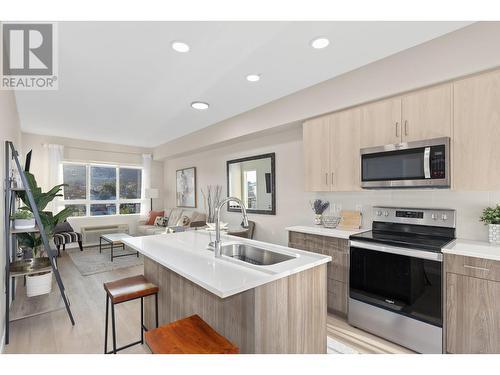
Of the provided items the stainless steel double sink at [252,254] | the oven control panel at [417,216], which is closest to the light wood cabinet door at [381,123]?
the oven control panel at [417,216]

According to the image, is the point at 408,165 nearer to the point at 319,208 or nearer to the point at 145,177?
the point at 319,208

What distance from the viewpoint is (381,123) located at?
8.04ft

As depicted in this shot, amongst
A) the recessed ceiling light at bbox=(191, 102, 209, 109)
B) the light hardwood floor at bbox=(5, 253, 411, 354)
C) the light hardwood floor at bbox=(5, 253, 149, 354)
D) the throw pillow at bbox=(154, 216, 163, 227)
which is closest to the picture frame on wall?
the throw pillow at bbox=(154, 216, 163, 227)

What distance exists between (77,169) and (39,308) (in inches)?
167

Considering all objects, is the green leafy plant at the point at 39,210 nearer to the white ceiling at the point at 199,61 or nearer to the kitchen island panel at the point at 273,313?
the white ceiling at the point at 199,61

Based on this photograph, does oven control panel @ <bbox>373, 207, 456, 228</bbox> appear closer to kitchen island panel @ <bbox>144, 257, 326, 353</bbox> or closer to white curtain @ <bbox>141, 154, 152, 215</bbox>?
kitchen island panel @ <bbox>144, 257, 326, 353</bbox>

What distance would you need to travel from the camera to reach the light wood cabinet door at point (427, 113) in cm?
208

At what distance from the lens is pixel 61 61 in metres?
2.38

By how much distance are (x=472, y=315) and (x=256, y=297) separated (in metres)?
1.61

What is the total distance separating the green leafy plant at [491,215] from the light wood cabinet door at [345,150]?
989mm

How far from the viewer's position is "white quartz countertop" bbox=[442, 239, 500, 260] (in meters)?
1.75

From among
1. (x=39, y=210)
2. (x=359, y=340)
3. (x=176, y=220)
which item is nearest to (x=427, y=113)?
(x=359, y=340)
